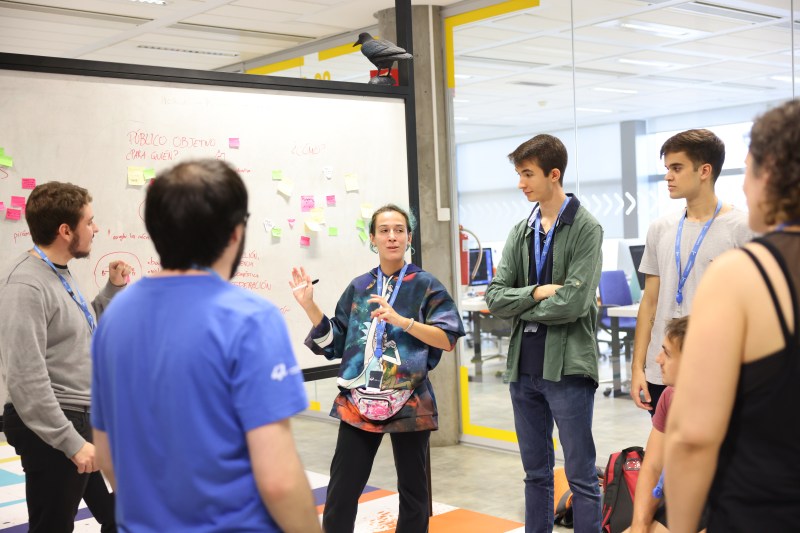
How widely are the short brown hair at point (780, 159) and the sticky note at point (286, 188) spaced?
9.09 feet

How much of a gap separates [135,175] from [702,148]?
220 centimetres

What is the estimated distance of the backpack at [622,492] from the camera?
333cm

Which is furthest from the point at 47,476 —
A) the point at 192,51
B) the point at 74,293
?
the point at 192,51

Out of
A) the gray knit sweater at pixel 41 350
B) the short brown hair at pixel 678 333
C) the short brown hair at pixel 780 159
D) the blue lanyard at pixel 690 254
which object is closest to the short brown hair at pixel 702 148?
the blue lanyard at pixel 690 254

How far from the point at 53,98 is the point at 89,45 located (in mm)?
4657

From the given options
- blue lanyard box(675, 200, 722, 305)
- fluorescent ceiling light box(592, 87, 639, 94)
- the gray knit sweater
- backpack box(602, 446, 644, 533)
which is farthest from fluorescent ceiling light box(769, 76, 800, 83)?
the gray knit sweater

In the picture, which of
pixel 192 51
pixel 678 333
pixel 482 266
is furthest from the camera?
pixel 192 51

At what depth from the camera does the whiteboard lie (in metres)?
3.26

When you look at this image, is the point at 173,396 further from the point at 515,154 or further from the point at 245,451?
the point at 515,154

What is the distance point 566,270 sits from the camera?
3270 mm

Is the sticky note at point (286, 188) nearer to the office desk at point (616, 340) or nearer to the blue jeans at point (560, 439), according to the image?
the blue jeans at point (560, 439)

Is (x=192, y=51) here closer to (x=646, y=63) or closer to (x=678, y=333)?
(x=646, y=63)

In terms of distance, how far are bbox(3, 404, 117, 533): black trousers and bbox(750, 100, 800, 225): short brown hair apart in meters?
2.16

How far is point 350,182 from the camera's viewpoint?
164 inches
